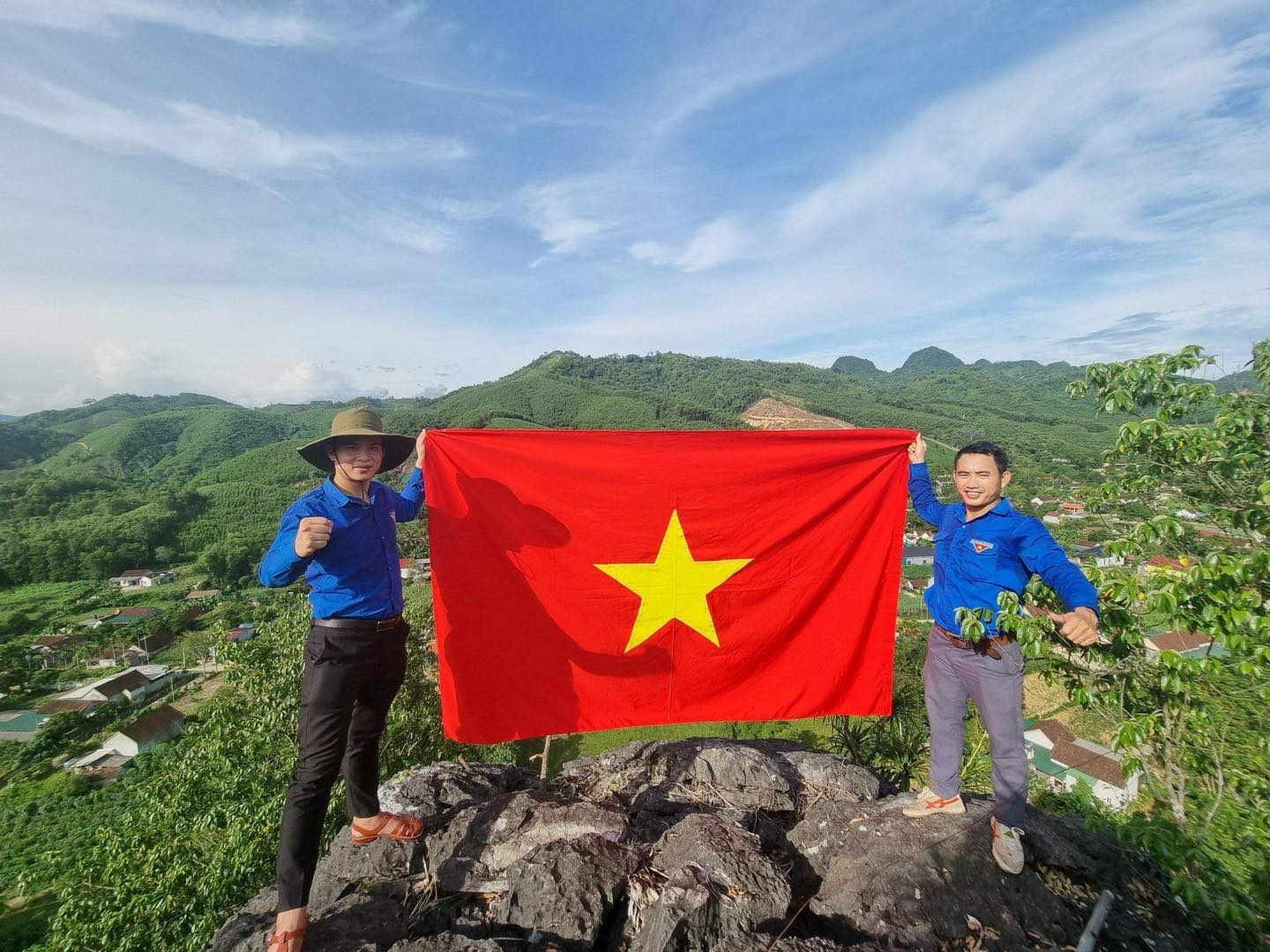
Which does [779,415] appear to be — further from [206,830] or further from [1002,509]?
[1002,509]

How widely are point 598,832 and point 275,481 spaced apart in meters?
140

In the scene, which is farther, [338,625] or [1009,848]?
[1009,848]

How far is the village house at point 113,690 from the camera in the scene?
48.2 m

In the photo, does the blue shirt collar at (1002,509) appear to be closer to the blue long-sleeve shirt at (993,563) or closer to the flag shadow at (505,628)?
the blue long-sleeve shirt at (993,563)

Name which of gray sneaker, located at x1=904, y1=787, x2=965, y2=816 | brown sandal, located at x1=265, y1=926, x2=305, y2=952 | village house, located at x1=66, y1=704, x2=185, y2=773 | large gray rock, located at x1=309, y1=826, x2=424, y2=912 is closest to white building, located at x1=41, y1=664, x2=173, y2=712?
village house, located at x1=66, y1=704, x2=185, y2=773

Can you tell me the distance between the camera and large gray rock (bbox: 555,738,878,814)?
5070 mm

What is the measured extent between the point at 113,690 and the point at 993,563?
73437 mm

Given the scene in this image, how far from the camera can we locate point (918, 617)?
159 ft

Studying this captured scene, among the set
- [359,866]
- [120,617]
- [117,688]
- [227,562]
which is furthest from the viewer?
[227,562]

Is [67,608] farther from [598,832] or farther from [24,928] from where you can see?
[598,832]

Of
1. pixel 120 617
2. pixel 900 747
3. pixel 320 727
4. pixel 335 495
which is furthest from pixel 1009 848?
pixel 120 617

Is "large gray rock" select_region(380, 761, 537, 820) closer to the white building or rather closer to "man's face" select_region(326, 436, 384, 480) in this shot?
"man's face" select_region(326, 436, 384, 480)

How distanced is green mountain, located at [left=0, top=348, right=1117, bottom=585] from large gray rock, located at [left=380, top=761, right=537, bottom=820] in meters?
43.9

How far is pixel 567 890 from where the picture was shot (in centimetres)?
339
